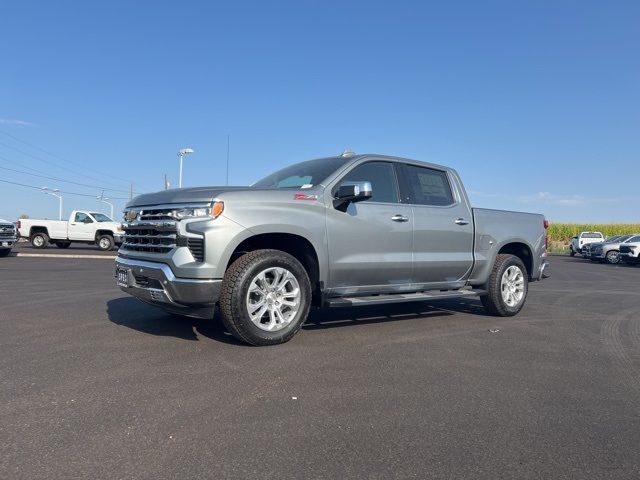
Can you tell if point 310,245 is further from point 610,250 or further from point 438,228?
point 610,250

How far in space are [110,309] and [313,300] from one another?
294cm

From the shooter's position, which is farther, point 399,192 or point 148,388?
point 399,192

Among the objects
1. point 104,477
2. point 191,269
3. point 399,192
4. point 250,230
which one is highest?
point 399,192

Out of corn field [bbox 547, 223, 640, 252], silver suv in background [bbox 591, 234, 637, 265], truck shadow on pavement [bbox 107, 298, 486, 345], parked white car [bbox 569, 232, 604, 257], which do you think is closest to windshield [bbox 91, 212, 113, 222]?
truck shadow on pavement [bbox 107, 298, 486, 345]

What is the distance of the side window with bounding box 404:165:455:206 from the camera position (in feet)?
20.1

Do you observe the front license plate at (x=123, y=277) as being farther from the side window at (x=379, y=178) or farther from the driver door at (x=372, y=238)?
the side window at (x=379, y=178)

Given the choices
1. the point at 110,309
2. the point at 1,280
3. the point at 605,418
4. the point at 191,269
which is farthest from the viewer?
the point at 1,280

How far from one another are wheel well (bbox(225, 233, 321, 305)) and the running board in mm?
240

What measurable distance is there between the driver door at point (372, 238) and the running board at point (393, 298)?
11 centimetres

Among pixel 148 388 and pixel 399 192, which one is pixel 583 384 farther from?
pixel 148 388

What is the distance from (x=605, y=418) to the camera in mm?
3215

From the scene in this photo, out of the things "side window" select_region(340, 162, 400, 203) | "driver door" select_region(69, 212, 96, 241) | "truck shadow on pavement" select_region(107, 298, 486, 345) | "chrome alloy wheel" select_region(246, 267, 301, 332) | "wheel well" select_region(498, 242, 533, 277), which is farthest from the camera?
"driver door" select_region(69, 212, 96, 241)

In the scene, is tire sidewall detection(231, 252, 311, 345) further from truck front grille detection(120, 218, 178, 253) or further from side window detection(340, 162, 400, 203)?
side window detection(340, 162, 400, 203)

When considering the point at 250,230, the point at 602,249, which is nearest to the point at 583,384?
the point at 250,230
